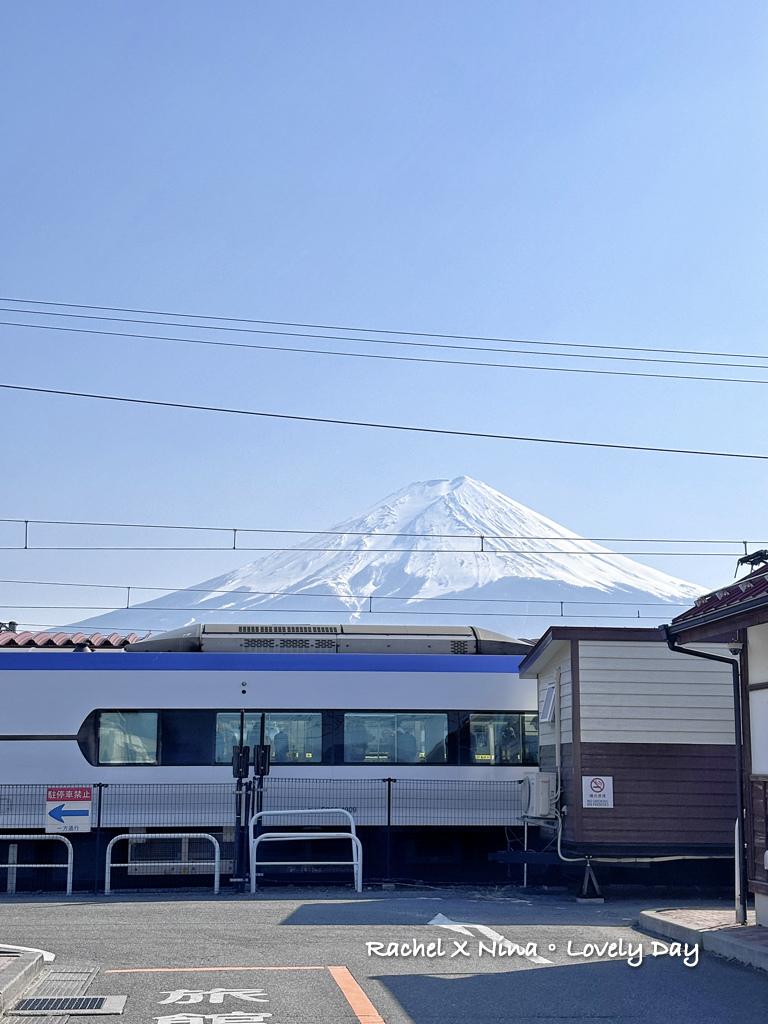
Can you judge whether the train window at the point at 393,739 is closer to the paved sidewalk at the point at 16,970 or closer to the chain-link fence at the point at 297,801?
the chain-link fence at the point at 297,801

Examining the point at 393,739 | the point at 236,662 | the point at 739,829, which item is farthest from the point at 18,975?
the point at 393,739

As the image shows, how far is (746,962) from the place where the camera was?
897cm

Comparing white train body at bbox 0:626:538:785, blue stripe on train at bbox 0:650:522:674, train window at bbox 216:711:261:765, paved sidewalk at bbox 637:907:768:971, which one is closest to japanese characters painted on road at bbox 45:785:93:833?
white train body at bbox 0:626:538:785

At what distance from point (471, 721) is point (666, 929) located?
23.8ft

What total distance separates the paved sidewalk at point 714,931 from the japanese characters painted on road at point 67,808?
8447 mm

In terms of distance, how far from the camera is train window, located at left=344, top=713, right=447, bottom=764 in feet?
57.1

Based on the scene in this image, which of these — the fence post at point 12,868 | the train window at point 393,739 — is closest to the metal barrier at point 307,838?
the train window at point 393,739

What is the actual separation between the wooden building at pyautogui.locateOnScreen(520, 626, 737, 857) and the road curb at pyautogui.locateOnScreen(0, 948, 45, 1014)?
26.2 ft

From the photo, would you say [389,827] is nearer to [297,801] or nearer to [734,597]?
[297,801]

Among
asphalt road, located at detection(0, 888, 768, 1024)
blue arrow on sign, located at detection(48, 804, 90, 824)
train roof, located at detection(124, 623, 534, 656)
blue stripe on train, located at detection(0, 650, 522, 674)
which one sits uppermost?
train roof, located at detection(124, 623, 534, 656)

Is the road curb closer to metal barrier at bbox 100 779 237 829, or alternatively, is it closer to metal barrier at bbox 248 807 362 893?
metal barrier at bbox 248 807 362 893

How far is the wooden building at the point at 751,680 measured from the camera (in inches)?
403

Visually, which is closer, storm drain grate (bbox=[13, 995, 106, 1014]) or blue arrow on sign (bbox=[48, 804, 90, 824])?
storm drain grate (bbox=[13, 995, 106, 1014])

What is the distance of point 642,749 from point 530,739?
2.76 meters
